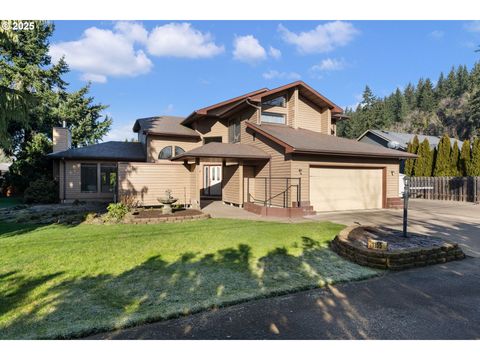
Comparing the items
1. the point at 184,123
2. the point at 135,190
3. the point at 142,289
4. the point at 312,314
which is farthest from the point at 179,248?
the point at 184,123

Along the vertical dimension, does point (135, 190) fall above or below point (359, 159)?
below

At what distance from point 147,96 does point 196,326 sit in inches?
995

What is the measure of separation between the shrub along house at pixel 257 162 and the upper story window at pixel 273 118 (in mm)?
56

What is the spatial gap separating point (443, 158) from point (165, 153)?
21222mm

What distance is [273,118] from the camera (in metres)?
15.8

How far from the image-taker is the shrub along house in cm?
1225

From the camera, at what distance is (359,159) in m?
13.5

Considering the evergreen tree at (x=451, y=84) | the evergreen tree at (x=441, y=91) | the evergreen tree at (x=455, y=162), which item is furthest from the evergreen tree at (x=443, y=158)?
the evergreen tree at (x=451, y=84)

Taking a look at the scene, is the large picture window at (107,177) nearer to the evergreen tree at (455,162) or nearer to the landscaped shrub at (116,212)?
the landscaped shrub at (116,212)

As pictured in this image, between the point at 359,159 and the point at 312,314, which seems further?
the point at 359,159

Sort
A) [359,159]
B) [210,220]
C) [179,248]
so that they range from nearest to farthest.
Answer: [179,248] → [210,220] → [359,159]

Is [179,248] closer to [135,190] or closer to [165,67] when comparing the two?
[135,190]

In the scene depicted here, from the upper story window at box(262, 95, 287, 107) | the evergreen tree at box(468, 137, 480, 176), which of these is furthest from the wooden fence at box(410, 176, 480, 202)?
the upper story window at box(262, 95, 287, 107)

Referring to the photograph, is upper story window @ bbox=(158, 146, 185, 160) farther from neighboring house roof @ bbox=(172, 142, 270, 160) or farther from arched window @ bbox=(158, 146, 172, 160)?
neighboring house roof @ bbox=(172, 142, 270, 160)
